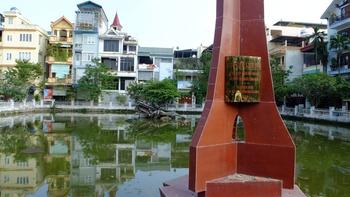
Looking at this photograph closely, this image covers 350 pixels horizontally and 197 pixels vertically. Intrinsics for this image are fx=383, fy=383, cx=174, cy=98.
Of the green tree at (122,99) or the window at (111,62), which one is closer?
the green tree at (122,99)

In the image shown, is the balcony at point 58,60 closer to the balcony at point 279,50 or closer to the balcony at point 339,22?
the balcony at point 279,50

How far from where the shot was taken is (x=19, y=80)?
124 ft

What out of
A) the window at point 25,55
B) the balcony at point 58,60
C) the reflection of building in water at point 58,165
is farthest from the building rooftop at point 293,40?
the reflection of building in water at point 58,165

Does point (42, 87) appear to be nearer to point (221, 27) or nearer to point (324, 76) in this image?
point (324, 76)

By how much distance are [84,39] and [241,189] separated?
41.9m

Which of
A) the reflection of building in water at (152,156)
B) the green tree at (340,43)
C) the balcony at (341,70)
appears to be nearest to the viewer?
the reflection of building in water at (152,156)

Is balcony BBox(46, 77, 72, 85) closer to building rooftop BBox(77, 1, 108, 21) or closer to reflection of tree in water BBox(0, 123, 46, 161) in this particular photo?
building rooftop BBox(77, 1, 108, 21)

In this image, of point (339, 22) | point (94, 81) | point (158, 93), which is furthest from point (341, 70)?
point (94, 81)

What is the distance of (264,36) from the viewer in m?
8.45

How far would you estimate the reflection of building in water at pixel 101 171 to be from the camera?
30.7 feet

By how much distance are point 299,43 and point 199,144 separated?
43321 mm

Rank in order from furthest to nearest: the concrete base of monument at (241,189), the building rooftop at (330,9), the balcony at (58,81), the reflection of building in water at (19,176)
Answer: the balcony at (58,81), the building rooftop at (330,9), the reflection of building in water at (19,176), the concrete base of monument at (241,189)

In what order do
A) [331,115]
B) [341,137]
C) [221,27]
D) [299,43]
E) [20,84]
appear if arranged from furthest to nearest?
[299,43]
[20,84]
[331,115]
[341,137]
[221,27]

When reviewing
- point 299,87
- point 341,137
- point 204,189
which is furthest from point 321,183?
point 299,87
